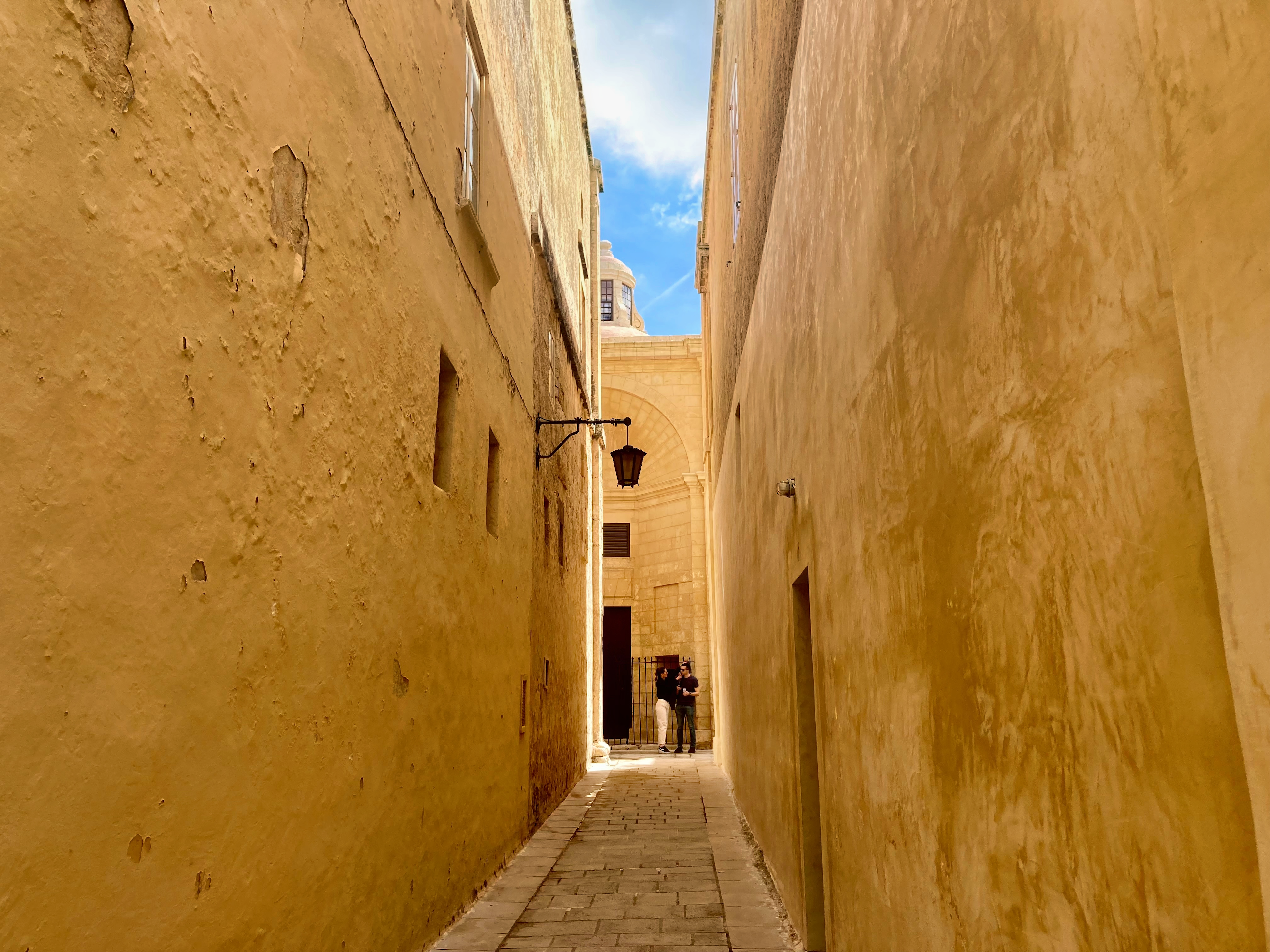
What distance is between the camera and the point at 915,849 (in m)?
2.51

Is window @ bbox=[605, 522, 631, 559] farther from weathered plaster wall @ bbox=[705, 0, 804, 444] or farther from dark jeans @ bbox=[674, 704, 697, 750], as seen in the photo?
weathered plaster wall @ bbox=[705, 0, 804, 444]

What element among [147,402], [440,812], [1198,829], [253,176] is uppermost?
[253,176]

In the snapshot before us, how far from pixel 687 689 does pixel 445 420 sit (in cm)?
1127

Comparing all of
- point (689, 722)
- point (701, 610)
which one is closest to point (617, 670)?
point (701, 610)

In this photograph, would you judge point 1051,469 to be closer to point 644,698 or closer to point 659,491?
point 644,698

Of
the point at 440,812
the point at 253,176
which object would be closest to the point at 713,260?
the point at 440,812

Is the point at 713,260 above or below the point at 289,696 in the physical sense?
above

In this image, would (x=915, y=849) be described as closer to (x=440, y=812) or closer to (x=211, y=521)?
(x=211, y=521)

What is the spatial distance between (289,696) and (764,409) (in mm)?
4313

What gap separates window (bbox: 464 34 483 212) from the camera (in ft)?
19.4

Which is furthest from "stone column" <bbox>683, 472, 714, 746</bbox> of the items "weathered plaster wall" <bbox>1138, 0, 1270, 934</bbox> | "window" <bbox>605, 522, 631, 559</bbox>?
"weathered plaster wall" <bbox>1138, 0, 1270, 934</bbox>

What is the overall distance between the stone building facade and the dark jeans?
282cm

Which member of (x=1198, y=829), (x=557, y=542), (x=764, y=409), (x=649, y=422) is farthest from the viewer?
(x=649, y=422)

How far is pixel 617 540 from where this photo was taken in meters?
22.8
